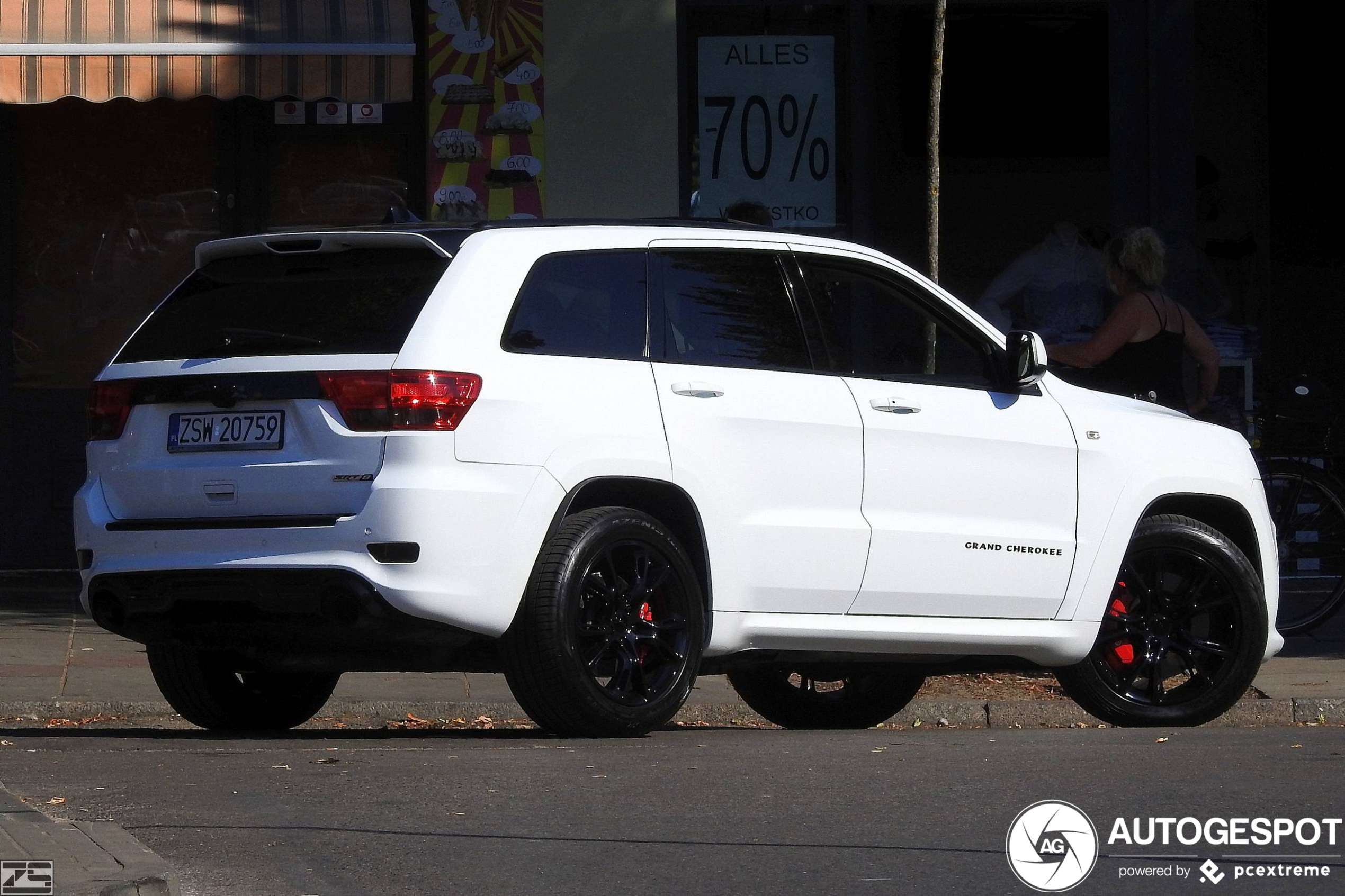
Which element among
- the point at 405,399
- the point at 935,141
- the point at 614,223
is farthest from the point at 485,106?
the point at 405,399

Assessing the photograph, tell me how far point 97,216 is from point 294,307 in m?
7.69

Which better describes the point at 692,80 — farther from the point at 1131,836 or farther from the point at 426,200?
the point at 1131,836

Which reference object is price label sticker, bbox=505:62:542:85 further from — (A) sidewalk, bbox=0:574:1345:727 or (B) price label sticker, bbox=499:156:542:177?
(A) sidewalk, bbox=0:574:1345:727

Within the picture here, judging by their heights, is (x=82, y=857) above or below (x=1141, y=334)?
below

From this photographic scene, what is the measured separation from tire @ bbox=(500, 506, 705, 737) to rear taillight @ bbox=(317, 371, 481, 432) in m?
0.55

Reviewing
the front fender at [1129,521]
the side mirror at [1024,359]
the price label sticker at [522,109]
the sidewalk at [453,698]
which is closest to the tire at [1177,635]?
the front fender at [1129,521]

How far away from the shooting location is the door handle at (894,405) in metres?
7.73

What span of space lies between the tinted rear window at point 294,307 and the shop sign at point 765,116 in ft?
23.1

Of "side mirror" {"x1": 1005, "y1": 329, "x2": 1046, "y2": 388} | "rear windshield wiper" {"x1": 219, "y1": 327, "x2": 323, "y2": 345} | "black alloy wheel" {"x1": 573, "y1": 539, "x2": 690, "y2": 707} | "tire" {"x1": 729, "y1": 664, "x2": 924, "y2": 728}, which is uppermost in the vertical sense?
"rear windshield wiper" {"x1": 219, "y1": 327, "x2": 323, "y2": 345}

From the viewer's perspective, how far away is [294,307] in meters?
7.19

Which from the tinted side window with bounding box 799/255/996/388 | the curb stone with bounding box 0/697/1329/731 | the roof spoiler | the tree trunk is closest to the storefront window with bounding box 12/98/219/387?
the tree trunk

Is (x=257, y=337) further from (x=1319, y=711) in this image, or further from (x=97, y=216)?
(x=97, y=216)

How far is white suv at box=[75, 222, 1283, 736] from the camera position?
6.81 metres

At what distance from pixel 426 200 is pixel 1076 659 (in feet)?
23.1
